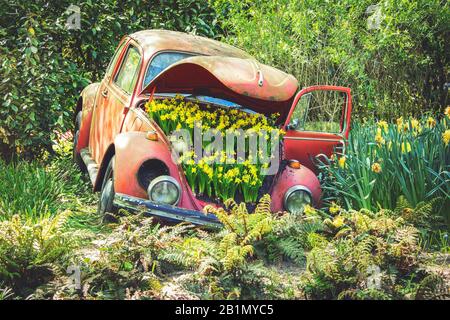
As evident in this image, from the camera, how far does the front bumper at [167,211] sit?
18.6 feet

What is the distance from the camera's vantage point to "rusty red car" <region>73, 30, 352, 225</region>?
588cm

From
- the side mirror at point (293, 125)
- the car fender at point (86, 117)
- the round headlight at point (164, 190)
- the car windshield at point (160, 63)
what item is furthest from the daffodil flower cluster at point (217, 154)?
the car fender at point (86, 117)

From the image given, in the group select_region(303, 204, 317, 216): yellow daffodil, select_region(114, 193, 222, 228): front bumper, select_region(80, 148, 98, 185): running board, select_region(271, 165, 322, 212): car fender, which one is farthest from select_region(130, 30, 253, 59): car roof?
select_region(303, 204, 317, 216): yellow daffodil

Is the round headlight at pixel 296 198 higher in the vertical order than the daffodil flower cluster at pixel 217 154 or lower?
lower

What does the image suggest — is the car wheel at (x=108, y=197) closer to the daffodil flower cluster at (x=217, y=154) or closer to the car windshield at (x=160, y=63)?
the daffodil flower cluster at (x=217, y=154)

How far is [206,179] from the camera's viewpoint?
6.05m

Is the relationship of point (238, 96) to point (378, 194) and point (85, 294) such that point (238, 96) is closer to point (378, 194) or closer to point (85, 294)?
point (378, 194)

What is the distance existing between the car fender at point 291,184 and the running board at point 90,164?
169cm

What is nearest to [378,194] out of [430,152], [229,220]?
[430,152]

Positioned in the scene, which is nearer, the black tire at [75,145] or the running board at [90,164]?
the running board at [90,164]

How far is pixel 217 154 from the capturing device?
6020 mm

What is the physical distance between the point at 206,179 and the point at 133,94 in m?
1.21

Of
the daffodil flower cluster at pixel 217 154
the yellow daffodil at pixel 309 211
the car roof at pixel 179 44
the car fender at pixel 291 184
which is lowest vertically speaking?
the yellow daffodil at pixel 309 211

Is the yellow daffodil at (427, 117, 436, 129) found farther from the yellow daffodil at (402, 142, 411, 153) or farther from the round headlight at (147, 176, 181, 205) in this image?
the round headlight at (147, 176, 181, 205)
